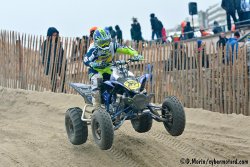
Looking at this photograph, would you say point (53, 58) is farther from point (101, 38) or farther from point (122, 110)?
point (122, 110)

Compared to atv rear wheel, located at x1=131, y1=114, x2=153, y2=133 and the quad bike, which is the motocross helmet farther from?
atv rear wheel, located at x1=131, y1=114, x2=153, y2=133

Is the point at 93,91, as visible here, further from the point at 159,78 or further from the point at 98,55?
the point at 159,78

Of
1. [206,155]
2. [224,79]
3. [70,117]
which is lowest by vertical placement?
[206,155]

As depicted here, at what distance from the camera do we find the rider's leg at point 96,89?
8.02 m

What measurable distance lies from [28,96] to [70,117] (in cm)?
564

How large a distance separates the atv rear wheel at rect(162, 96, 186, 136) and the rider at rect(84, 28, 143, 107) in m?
0.94

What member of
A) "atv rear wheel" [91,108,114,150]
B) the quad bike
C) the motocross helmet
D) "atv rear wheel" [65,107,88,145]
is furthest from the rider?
"atv rear wheel" [91,108,114,150]

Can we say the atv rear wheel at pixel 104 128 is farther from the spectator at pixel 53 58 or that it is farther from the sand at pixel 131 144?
the spectator at pixel 53 58

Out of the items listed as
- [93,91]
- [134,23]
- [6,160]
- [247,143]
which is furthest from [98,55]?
[134,23]

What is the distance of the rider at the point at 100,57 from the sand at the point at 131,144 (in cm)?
102

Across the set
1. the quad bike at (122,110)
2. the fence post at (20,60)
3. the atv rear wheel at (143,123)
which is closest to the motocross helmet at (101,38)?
the quad bike at (122,110)

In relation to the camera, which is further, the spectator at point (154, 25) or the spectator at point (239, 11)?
the spectator at point (154, 25)

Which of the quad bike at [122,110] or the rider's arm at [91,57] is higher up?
the rider's arm at [91,57]

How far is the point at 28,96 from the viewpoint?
45.3 feet
